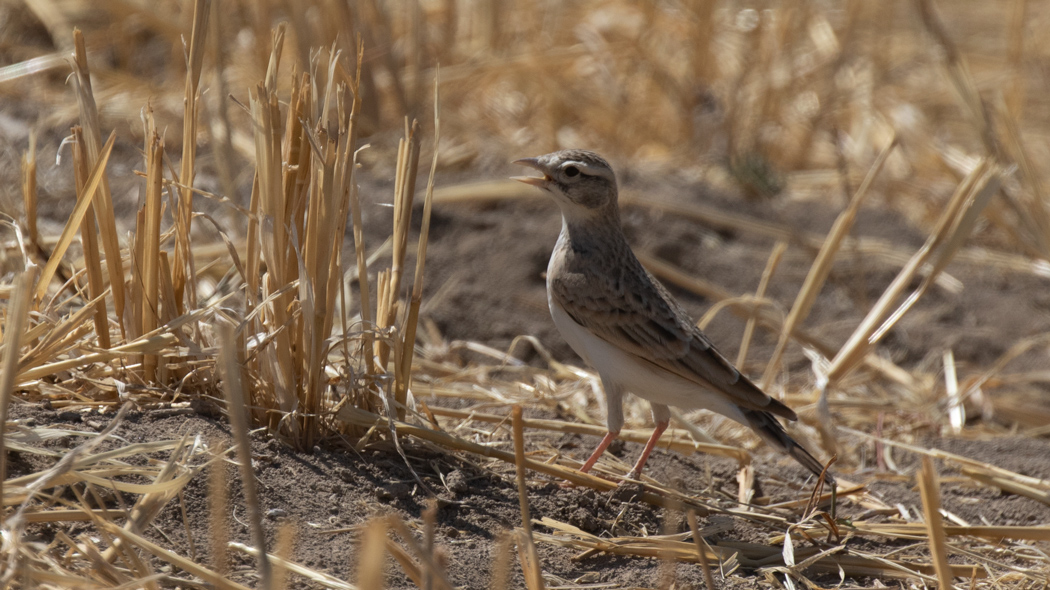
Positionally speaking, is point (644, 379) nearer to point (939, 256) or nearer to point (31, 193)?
point (939, 256)

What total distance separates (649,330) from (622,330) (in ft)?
0.35

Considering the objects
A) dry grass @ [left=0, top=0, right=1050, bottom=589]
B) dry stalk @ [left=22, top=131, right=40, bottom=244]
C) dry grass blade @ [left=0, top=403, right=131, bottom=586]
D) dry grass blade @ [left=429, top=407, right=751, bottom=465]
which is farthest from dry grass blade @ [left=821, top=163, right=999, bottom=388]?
dry stalk @ [left=22, top=131, right=40, bottom=244]

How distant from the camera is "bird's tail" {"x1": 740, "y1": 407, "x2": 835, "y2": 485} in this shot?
3.62 meters

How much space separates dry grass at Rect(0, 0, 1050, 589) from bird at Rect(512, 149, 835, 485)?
0.84ft

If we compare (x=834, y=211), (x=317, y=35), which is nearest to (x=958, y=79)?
(x=834, y=211)

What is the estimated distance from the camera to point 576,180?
3.98 metres

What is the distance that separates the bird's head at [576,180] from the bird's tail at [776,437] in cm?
104

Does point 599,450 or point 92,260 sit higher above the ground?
point 92,260

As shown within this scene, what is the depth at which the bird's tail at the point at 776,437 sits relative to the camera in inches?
143

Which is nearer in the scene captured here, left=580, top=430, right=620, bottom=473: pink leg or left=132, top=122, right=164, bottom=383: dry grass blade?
left=132, top=122, right=164, bottom=383: dry grass blade

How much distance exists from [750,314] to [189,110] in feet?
9.52

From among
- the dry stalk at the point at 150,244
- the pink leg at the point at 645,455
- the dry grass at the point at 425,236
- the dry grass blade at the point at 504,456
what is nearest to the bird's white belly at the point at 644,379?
the pink leg at the point at 645,455

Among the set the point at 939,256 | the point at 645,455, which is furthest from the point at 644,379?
the point at 939,256

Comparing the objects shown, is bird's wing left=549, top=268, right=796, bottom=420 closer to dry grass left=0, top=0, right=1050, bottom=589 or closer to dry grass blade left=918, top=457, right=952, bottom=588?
dry grass left=0, top=0, right=1050, bottom=589
